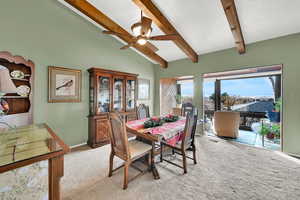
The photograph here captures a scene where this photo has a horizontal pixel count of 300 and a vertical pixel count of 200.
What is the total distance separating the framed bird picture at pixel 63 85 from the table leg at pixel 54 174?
237 centimetres

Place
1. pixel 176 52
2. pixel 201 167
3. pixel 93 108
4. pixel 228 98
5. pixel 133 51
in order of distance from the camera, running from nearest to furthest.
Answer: pixel 201 167
pixel 93 108
pixel 176 52
pixel 133 51
pixel 228 98

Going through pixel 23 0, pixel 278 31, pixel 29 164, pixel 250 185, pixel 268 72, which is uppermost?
pixel 23 0

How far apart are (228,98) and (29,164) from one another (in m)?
6.13

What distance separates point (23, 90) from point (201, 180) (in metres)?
3.60

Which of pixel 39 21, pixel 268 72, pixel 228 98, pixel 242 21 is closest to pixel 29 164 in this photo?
pixel 39 21

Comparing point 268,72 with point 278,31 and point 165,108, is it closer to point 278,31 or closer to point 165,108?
point 278,31

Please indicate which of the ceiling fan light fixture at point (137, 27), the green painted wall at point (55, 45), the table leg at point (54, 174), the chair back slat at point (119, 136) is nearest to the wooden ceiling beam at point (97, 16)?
the ceiling fan light fixture at point (137, 27)

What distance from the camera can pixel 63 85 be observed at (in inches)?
113

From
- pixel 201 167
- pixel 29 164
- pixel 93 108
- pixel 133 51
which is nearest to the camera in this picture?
pixel 29 164

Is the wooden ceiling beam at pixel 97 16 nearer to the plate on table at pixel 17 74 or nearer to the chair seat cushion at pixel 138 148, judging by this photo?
the plate on table at pixel 17 74

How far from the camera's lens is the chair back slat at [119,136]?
162 cm

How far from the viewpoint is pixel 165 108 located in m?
5.48

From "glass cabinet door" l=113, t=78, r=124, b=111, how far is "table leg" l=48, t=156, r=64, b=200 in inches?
104

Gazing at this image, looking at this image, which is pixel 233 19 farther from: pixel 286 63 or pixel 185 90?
pixel 185 90
